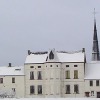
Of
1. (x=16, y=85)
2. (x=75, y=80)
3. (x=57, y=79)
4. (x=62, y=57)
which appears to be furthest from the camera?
(x=16, y=85)

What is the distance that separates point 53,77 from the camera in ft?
259

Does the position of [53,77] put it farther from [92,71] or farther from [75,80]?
[92,71]

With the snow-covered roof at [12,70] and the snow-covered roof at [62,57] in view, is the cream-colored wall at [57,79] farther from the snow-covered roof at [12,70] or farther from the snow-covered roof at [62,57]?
the snow-covered roof at [12,70]

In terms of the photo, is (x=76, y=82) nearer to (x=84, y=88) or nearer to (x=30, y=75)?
(x=84, y=88)

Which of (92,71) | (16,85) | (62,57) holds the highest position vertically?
(62,57)

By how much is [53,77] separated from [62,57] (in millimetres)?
3601

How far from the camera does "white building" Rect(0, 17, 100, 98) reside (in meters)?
78.9

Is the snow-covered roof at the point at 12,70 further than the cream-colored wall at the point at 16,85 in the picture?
Yes

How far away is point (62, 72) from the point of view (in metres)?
79.8

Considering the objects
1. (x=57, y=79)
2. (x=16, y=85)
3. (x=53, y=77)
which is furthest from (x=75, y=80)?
(x=16, y=85)

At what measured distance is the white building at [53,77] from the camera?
78.9 m

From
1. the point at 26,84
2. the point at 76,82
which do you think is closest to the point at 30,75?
the point at 26,84

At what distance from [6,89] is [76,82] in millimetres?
10491

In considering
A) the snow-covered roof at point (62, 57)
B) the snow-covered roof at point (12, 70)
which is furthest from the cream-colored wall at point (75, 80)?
the snow-covered roof at point (12, 70)
